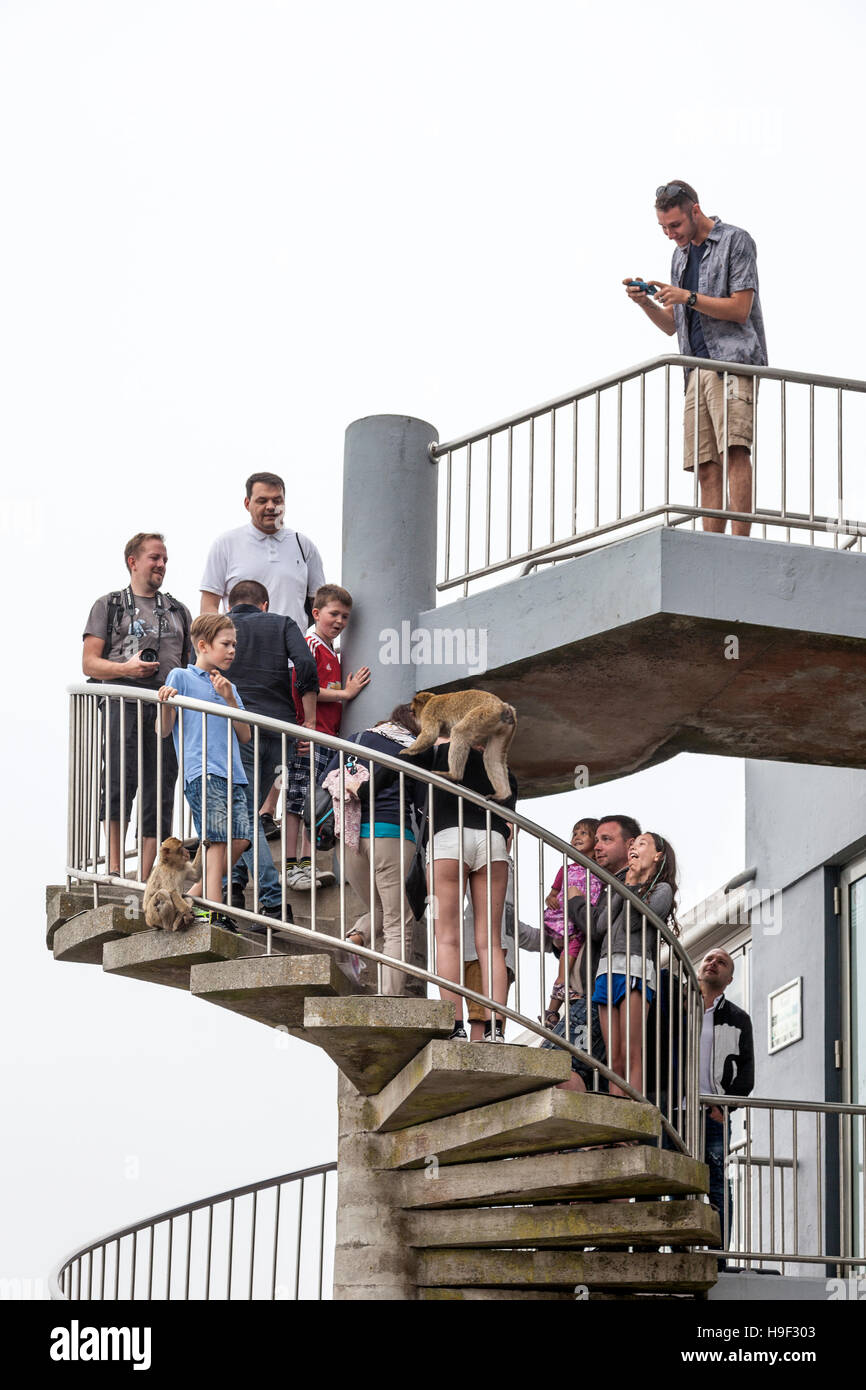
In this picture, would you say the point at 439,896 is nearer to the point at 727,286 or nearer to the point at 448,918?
the point at 448,918

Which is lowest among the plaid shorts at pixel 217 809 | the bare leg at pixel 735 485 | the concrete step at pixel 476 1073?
the concrete step at pixel 476 1073

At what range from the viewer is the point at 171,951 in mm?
9648

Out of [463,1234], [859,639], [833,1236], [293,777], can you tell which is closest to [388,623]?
[293,777]

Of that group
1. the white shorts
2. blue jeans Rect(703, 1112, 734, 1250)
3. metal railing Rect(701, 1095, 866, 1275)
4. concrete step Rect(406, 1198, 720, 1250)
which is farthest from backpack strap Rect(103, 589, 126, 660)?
metal railing Rect(701, 1095, 866, 1275)

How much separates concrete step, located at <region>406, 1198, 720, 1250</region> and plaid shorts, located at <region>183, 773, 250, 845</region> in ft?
8.30

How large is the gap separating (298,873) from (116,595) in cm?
169

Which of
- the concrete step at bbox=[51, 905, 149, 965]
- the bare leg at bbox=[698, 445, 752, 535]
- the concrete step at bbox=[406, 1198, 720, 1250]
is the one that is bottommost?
the concrete step at bbox=[406, 1198, 720, 1250]

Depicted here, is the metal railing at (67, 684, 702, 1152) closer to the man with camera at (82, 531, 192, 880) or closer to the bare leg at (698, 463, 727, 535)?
the man with camera at (82, 531, 192, 880)

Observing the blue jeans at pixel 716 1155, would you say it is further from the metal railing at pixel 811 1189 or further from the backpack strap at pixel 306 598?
the backpack strap at pixel 306 598

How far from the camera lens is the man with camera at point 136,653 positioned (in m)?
10.2

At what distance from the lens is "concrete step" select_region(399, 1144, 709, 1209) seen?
31.9 feet

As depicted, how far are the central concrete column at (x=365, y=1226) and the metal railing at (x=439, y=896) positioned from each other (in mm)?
1131

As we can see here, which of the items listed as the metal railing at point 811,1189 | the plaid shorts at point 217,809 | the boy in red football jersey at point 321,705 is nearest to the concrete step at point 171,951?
the plaid shorts at point 217,809
